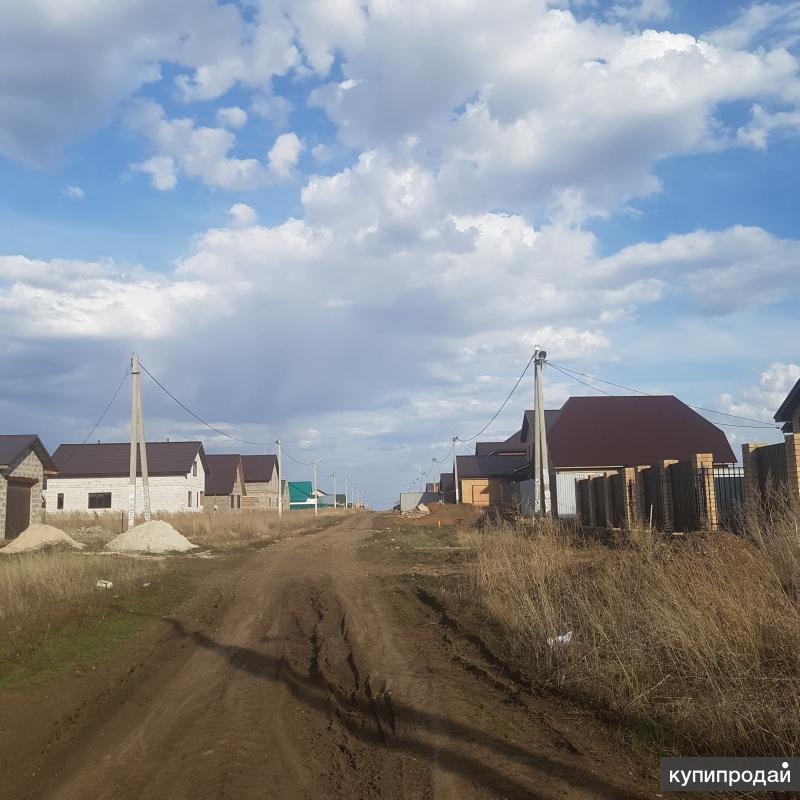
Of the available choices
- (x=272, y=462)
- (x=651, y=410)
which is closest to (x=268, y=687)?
(x=651, y=410)

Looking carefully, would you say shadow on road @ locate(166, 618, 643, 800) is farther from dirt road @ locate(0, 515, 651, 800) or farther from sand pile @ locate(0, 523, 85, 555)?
sand pile @ locate(0, 523, 85, 555)

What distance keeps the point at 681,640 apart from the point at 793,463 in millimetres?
8369

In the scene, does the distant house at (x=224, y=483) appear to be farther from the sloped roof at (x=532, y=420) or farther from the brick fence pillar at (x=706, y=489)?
the brick fence pillar at (x=706, y=489)

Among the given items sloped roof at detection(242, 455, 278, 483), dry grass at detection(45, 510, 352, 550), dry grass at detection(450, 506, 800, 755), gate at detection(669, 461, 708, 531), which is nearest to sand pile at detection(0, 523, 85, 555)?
dry grass at detection(45, 510, 352, 550)

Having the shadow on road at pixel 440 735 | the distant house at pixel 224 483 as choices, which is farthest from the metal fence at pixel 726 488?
the distant house at pixel 224 483

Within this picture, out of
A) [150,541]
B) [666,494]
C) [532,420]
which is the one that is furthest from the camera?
[532,420]

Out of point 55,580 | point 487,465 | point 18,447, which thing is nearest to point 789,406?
point 55,580

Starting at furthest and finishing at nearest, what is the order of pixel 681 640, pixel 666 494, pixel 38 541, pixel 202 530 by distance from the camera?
pixel 202 530 → pixel 38 541 → pixel 666 494 → pixel 681 640

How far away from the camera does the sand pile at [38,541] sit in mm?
23531

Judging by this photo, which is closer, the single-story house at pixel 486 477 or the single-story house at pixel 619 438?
the single-story house at pixel 619 438

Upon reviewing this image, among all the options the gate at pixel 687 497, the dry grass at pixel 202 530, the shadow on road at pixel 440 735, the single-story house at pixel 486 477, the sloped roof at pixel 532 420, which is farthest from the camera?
the single-story house at pixel 486 477

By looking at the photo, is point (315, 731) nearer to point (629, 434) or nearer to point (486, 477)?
point (629, 434)

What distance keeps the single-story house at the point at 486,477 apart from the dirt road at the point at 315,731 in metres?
42.6

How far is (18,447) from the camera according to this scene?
27859mm
